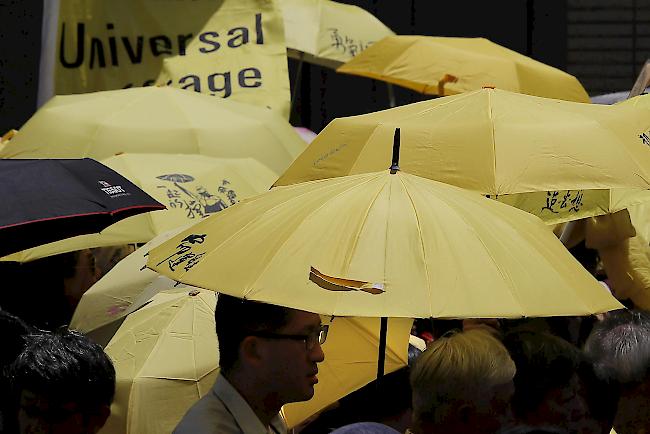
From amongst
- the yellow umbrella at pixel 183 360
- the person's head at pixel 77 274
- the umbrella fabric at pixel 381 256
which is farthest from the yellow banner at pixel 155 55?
the umbrella fabric at pixel 381 256

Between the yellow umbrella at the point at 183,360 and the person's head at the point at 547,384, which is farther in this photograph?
the yellow umbrella at the point at 183,360

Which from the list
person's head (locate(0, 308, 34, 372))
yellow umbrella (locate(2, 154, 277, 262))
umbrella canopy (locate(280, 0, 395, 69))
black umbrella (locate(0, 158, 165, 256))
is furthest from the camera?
umbrella canopy (locate(280, 0, 395, 69))

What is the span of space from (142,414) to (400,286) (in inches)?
53.4

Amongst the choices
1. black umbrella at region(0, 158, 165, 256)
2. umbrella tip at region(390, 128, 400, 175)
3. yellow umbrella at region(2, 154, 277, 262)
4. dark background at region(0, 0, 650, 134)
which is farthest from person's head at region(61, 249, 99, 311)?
dark background at region(0, 0, 650, 134)

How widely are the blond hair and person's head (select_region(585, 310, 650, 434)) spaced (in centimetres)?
57

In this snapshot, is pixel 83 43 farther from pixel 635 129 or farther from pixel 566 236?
pixel 635 129

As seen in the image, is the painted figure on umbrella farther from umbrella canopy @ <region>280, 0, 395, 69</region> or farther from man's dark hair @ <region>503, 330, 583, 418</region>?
umbrella canopy @ <region>280, 0, 395, 69</region>

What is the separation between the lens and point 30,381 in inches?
160

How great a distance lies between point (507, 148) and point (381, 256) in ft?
4.83

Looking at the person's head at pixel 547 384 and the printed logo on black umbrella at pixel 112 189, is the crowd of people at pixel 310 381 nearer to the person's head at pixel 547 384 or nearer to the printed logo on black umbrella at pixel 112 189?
the person's head at pixel 547 384

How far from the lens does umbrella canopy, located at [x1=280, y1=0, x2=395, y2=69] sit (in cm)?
1084

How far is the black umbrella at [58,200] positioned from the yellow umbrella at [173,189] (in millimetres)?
590

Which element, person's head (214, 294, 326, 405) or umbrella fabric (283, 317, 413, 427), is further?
umbrella fabric (283, 317, 413, 427)

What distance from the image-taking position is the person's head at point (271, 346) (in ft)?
12.6
